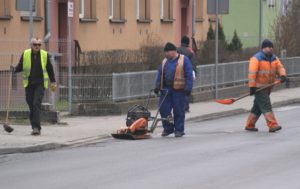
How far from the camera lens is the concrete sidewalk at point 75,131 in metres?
14.7

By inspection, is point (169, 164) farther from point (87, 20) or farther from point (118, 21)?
point (118, 21)

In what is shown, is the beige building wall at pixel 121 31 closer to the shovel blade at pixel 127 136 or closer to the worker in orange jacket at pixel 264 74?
the worker in orange jacket at pixel 264 74

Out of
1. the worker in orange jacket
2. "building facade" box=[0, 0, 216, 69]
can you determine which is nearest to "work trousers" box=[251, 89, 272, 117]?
the worker in orange jacket

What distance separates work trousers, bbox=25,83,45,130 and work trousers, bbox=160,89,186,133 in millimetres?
2356

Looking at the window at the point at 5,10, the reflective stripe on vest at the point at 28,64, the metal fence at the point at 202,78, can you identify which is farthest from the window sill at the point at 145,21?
the reflective stripe on vest at the point at 28,64

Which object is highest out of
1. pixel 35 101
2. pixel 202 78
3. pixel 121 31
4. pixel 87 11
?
pixel 87 11

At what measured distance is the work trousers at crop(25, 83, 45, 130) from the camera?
1619cm

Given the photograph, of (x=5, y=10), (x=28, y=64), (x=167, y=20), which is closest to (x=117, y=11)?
(x=167, y=20)

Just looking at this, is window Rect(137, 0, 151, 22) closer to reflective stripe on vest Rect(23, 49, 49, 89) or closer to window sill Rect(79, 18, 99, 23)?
window sill Rect(79, 18, 99, 23)

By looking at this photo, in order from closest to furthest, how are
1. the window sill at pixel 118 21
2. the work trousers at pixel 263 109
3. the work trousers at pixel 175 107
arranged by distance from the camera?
the work trousers at pixel 175 107
the work trousers at pixel 263 109
the window sill at pixel 118 21

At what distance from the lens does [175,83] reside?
53.6 feet

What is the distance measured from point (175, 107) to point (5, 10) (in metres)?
9.72

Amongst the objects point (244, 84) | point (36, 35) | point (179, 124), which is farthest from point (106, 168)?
point (244, 84)

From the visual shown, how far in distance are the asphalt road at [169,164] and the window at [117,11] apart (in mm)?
15370
